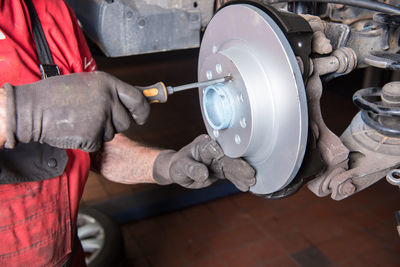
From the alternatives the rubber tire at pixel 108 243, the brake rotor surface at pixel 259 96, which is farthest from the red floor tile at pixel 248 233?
the brake rotor surface at pixel 259 96

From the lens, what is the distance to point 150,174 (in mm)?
1043

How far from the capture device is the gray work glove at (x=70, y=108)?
589mm

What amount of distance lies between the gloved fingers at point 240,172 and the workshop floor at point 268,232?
3.23 feet

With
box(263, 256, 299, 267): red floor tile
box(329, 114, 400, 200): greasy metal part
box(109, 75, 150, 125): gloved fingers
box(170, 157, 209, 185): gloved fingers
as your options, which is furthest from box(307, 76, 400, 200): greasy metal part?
box(263, 256, 299, 267): red floor tile

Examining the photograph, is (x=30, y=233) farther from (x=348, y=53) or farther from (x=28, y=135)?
(x=348, y=53)

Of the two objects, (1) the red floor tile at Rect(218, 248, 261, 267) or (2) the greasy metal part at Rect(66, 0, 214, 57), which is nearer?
(2) the greasy metal part at Rect(66, 0, 214, 57)

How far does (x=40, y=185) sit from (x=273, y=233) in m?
1.25

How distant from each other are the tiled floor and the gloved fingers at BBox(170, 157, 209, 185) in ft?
2.85

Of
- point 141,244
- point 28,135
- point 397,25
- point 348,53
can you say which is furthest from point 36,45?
point 141,244

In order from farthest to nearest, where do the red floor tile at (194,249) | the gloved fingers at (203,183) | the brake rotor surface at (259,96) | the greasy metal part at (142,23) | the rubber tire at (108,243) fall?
the red floor tile at (194,249), the rubber tire at (108,243), the greasy metal part at (142,23), the gloved fingers at (203,183), the brake rotor surface at (259,96)

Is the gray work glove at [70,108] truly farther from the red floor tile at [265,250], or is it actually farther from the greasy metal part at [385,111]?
the red floor tile at [265,250]

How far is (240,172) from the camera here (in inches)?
28.4

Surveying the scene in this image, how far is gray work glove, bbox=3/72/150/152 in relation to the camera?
0.59 m

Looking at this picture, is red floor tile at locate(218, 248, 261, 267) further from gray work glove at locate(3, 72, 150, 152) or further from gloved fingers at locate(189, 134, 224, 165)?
gray work glove at locate(3, 72, 150, 152)
